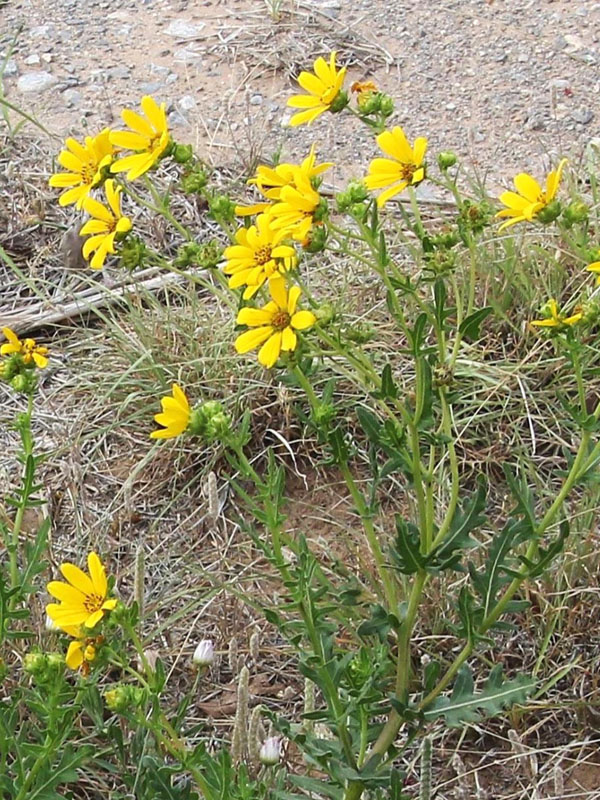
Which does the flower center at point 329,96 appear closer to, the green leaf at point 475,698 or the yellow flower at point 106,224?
the yellow flower at point 106,224

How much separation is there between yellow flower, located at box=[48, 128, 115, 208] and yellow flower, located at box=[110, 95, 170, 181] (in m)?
0.02

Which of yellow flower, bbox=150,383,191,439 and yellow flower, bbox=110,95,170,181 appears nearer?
yellow flower, bbox=150,383,191,439

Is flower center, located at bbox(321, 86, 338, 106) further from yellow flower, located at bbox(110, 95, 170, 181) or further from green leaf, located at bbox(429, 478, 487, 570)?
green leaf, located at bbox(429, 478, 487, 570)

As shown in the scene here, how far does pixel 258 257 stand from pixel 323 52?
2661 mm

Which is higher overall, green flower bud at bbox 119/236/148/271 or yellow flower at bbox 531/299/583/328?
green flower bud at bbox 119/236/148/271

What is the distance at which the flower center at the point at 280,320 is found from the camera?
135 cm

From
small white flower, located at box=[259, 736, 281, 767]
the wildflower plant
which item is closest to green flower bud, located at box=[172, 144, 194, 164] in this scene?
the wildflower plant

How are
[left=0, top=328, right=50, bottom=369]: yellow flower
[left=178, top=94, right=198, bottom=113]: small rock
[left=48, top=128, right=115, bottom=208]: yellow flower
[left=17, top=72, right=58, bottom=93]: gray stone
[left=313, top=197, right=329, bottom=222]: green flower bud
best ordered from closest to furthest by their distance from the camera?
[left=313, top=197, right=329, bottom=222]: green flower bud < [left=48, top=128, right=115, bottom=208]: yellow flower < [left=0, top=328, right=50, bottom=369]: yellow flower < [left=178, top=94, right=198, bottom=113]: small rock < [left=17, top=72, right=58, bottom=93]: gray stone

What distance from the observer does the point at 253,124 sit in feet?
11.6

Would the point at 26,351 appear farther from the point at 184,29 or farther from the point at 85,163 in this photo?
the point at 184,29

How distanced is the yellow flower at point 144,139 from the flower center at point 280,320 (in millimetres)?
296

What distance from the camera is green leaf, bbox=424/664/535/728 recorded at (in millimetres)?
1543

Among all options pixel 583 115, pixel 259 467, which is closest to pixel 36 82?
pixel 583 115

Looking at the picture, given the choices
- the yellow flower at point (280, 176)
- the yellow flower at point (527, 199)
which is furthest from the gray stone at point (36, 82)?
the yellow flower at point (527, 199)
